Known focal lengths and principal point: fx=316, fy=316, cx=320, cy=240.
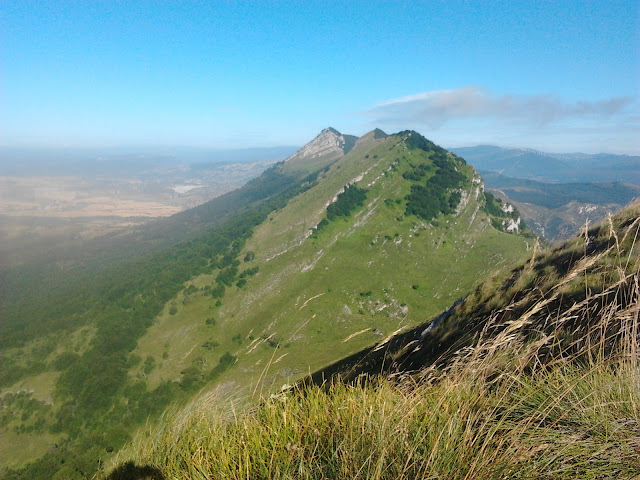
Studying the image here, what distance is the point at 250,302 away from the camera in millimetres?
92812

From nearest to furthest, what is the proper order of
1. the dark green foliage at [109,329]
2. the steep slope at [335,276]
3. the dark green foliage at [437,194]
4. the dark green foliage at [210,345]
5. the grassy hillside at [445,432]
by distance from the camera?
the grassy hillside at [445,432], the dark green foliage at [109,329], the steep slope at [335,276], the dark green foliage at [210,345], the dark green foliage at [437,194]

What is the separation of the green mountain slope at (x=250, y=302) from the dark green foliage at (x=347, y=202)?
1.63 feet

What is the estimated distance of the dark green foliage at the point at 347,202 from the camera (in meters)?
116

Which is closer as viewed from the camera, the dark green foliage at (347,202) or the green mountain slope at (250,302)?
the green mountain slope at (250,302)

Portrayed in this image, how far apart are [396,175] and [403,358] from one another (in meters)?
130

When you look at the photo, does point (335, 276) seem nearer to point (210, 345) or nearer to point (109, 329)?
point (210, 345)

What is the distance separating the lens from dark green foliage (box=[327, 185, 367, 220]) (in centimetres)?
11550

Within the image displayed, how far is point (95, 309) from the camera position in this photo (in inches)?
4373

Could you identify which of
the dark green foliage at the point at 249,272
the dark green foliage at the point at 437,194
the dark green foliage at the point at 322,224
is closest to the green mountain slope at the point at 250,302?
the dark green foliage at the point at 249,272

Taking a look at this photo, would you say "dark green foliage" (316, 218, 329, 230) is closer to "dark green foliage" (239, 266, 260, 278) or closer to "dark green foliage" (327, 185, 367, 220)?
"dark green foliage" (327, 185, 367, 220)

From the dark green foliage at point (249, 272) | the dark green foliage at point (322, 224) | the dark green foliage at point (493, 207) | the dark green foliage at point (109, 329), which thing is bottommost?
the dark green foliage at point (109, 329)

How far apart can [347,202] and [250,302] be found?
51.9m

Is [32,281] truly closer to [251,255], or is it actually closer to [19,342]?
[19,342]

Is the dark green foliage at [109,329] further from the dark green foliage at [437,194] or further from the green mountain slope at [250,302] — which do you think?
the dark green foliage at [437,194]
